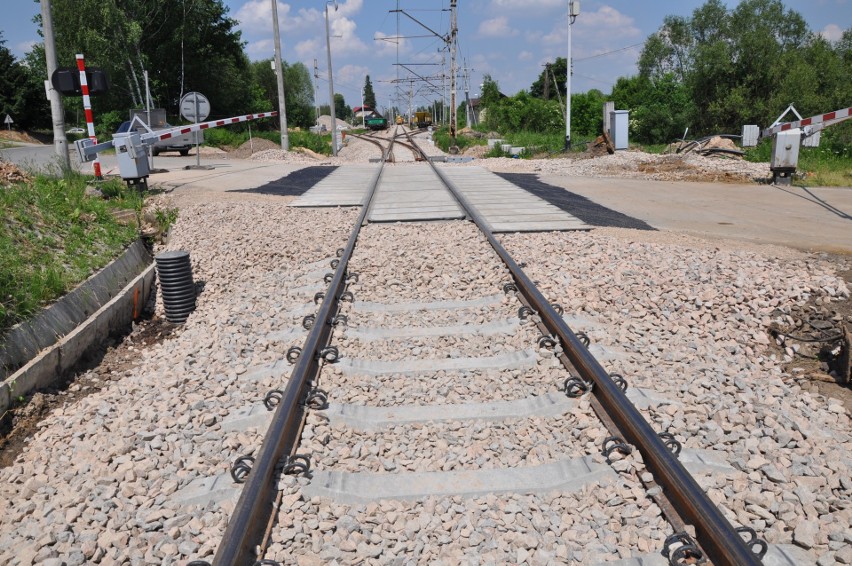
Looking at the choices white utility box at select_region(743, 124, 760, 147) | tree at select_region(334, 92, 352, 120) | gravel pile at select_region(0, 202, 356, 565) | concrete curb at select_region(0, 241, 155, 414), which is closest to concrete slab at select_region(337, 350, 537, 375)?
gravel pile at select_region(0, 202, 356, 565)

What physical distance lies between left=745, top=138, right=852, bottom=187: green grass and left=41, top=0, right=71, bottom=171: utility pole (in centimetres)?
1445

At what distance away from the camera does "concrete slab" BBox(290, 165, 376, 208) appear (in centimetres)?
1116

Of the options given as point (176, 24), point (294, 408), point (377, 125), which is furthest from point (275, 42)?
point (377, 125)

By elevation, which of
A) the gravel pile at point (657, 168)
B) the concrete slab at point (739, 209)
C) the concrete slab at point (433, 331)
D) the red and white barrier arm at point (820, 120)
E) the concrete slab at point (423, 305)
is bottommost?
the concrete slab at point (433, 331)

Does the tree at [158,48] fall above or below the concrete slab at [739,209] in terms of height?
above

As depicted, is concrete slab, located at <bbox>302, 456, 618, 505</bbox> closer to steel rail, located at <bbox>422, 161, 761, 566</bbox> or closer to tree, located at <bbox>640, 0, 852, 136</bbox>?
steel rail, located at <bbox>422, 161, 761, 566</bbox>

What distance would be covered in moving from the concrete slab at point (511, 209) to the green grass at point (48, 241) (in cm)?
467

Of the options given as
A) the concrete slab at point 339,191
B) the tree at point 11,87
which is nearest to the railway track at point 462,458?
the concrete slab at point 339,191

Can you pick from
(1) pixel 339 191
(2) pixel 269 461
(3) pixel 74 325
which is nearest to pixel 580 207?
(1) pixel 339 191

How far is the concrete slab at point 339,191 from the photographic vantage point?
36.6 feet

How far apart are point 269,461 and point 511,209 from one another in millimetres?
7701

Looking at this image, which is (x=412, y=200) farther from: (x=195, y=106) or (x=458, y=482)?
(x=195, y=106)

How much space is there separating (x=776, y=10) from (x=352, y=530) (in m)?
68.2

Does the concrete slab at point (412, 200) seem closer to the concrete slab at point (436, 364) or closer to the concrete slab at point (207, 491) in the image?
the concrete slab at point (436, 364)
